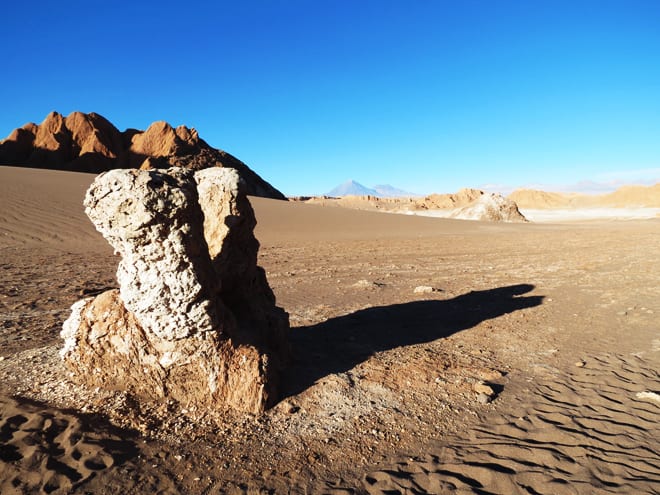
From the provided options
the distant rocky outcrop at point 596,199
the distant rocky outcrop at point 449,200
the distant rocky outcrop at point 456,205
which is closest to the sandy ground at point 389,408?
the distant rocky outcrop at point 456,205

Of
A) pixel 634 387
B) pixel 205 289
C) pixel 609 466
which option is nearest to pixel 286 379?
pixel 205 289

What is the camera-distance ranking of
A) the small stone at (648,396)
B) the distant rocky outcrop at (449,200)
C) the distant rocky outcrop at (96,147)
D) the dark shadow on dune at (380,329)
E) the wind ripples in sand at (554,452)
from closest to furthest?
the wind ripples in sand at (554,452), the small stone at (648,396), the dark shadow on dune at (380,329), the distant rocky outcrop at (96,147), the distant rocky outcrop at (449,200)

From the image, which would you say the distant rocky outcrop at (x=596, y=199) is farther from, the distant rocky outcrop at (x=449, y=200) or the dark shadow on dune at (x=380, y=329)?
the dark shadow on dune at (x=380, y=329)

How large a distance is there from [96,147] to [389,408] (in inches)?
2299

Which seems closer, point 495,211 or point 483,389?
point 483,389

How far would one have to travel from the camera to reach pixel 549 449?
3357 mm

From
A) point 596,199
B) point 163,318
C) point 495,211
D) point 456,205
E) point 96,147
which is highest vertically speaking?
point 96,147

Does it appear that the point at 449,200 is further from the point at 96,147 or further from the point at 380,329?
the point at 380,329

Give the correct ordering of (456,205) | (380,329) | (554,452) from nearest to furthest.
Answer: (554,452), (380,329), (456,205)

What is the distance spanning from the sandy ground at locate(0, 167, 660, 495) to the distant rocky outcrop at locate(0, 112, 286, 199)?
144ft

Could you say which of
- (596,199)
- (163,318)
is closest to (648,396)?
(163,318)

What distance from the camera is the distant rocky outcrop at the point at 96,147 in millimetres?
49438

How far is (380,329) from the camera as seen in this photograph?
6355 millimetres

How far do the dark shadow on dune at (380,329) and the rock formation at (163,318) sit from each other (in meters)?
0.59
